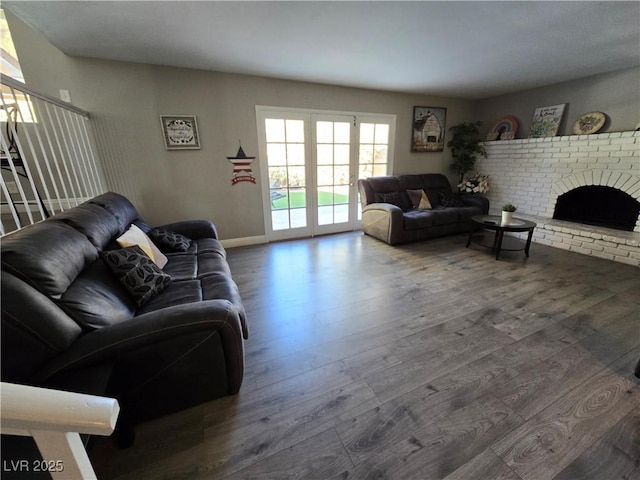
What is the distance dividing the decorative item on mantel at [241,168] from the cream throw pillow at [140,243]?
1695 mm

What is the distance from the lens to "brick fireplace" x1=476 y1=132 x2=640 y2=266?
3166mm

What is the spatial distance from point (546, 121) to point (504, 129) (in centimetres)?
64

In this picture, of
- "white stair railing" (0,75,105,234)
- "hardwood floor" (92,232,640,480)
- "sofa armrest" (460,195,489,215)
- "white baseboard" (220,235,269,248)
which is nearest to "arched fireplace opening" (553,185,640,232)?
"sofa armrest" (460,195,489,215)

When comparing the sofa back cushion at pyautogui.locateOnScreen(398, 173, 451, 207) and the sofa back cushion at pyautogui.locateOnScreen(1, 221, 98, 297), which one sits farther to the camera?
the sofa back cushion at pyautogui.locateOnScreen(398, 173, 451, 207)

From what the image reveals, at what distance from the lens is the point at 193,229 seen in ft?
9.10

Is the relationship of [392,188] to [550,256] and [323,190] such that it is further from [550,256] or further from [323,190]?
[550,256]

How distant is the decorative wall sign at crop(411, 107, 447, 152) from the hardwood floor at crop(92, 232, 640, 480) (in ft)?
9.75

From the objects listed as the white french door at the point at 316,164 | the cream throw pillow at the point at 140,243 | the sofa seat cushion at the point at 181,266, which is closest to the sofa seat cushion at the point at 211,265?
the sofa seat cushion at the point at 181,266

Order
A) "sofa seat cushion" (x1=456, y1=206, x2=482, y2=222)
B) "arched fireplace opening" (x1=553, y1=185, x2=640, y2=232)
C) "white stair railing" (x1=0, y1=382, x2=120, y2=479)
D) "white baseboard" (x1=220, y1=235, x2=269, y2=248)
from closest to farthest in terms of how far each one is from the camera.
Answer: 1. "white stair railing" (x1=0, y1=382, x2=120, y2=479)
2. "arched fireplace opening" (x1=553, y1=185, x2=640, y2=232)
3. "white baseboard" (x1=220, y1=235, x2=269, y2=248)
4. "sofa seat cushion" (x1=456, y1=206, x2=482, y2=222)

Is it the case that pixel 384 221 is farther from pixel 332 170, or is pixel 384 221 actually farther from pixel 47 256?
pixel 47 256

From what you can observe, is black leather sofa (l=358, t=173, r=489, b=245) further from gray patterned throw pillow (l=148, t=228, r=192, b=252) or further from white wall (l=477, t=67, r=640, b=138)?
gray patterned throw pillow (l=148, t=228, r=192, b=252)

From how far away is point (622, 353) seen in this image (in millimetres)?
1693

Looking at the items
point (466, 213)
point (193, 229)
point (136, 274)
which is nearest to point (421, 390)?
Result: point (136, 274)

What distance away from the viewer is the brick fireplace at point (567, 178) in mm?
3166
